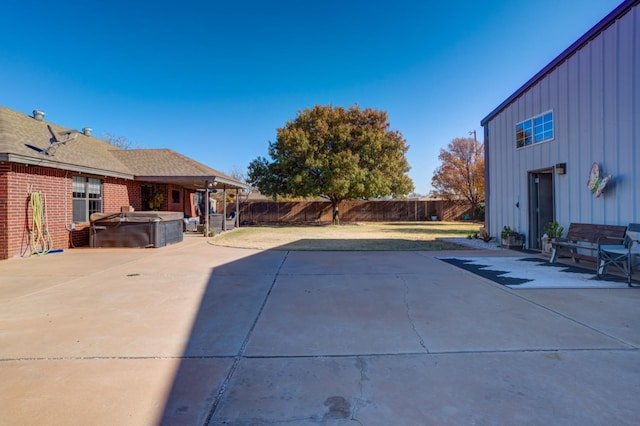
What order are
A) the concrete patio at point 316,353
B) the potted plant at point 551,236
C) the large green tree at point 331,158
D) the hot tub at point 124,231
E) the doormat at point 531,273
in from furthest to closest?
the large green tree at point 331,158 < the hot tub at point 124,231 < the potted plant at point 551,236 < the doormat at point 531,273 < the concrete patio at point 316,353

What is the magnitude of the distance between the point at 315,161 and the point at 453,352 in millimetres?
19560

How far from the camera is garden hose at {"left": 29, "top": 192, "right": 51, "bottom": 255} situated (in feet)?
30.0

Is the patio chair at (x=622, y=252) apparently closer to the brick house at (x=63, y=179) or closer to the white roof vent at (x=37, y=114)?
the brick house at (x=63, y=179)

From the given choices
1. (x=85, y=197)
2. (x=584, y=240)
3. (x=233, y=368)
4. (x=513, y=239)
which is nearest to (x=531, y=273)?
(x=584, y=240)

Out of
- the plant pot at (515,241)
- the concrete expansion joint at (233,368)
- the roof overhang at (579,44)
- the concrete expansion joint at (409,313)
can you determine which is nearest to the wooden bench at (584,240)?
the plant pot at (515,241)

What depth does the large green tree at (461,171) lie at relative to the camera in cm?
2634

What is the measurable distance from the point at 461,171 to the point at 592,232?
2075 cm

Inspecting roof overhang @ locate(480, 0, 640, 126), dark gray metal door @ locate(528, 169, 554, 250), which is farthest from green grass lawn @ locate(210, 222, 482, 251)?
roof overhang @ locate(480, 0, 640, 126)

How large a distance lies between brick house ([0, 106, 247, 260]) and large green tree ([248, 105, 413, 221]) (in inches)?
317

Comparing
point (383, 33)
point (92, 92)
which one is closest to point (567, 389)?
point (383, 33)

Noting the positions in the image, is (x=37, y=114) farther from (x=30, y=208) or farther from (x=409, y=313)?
(x=409, y=313)

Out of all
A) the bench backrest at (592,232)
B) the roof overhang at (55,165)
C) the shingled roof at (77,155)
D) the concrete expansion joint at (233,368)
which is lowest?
the concrete expansion joint at (233,368)

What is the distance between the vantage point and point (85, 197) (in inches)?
454

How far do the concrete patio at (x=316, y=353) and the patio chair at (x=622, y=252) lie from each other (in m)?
1.07
